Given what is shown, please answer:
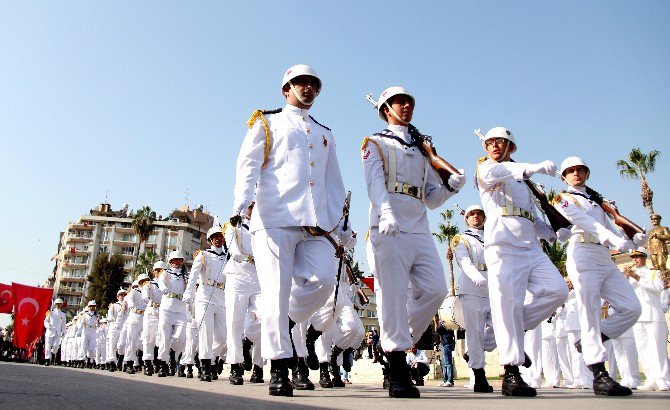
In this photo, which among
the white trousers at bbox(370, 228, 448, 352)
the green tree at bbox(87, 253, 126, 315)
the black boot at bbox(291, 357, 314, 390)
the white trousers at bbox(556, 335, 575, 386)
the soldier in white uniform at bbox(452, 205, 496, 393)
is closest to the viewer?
the white trousers at bbox(370, 228, 448, 352)

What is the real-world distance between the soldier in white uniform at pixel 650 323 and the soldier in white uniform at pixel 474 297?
3.33 meters

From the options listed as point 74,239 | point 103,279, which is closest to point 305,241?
point 103,279

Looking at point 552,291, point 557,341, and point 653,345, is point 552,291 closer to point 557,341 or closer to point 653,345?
point 653,345

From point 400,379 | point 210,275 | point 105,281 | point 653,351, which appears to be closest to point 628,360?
point 653,351

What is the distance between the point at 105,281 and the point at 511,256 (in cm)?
8603

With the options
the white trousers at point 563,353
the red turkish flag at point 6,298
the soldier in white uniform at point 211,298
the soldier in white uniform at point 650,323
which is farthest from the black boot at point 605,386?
the red turkish flag at point 6,298

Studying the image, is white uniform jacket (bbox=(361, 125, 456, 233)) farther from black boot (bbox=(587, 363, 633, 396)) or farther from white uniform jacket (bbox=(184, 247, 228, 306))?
white uniform jacket (bbox=(184, 247, 228, 306))

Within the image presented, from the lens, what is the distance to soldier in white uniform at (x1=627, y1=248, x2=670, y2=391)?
9680 mm

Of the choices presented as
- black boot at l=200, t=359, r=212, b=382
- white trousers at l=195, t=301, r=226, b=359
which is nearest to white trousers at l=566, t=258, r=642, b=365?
black boot at l=200, t=359, r=212, b=382

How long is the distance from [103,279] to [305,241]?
8618 cm

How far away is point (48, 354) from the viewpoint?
2897 cm

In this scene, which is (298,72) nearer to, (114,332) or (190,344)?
(190,344)

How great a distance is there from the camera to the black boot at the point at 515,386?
5.61 meters

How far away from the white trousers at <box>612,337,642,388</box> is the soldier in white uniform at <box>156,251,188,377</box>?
9285mm
